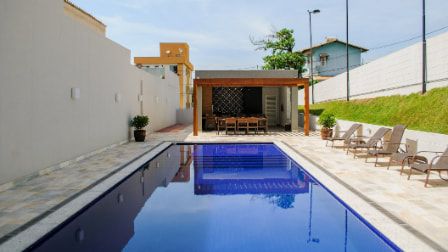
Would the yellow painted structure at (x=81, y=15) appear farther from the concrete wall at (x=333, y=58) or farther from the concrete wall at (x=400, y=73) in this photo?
the concrete wall at (x=333, y=58)

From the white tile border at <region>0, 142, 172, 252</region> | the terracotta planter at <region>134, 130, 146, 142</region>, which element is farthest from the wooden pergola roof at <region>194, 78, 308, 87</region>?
the white tile border at <region>0, 142, 172, 252</region>

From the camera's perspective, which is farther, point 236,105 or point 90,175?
point 236,105

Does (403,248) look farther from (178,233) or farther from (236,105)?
(236,105)

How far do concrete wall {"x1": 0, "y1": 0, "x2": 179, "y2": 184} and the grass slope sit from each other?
9.86m

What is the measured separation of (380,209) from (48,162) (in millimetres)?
7165

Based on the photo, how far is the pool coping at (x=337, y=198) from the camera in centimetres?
440

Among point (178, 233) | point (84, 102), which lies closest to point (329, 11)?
point (84, 102)

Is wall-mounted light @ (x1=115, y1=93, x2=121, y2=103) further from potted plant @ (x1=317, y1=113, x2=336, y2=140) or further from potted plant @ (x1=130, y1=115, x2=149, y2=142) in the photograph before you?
potted plant @ (x1=317, y1=113, x2=336, y2=140)

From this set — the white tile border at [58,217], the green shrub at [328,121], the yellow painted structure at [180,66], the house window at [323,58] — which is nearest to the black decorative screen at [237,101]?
the green shrub at [328,121]

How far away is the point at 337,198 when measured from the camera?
6.69 m

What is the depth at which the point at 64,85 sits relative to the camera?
31.8 ft

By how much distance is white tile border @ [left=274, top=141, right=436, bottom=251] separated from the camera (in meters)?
4.32

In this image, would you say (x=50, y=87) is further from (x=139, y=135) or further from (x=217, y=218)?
(x=139, y=135)

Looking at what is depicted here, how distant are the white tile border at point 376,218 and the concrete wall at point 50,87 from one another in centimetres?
613
